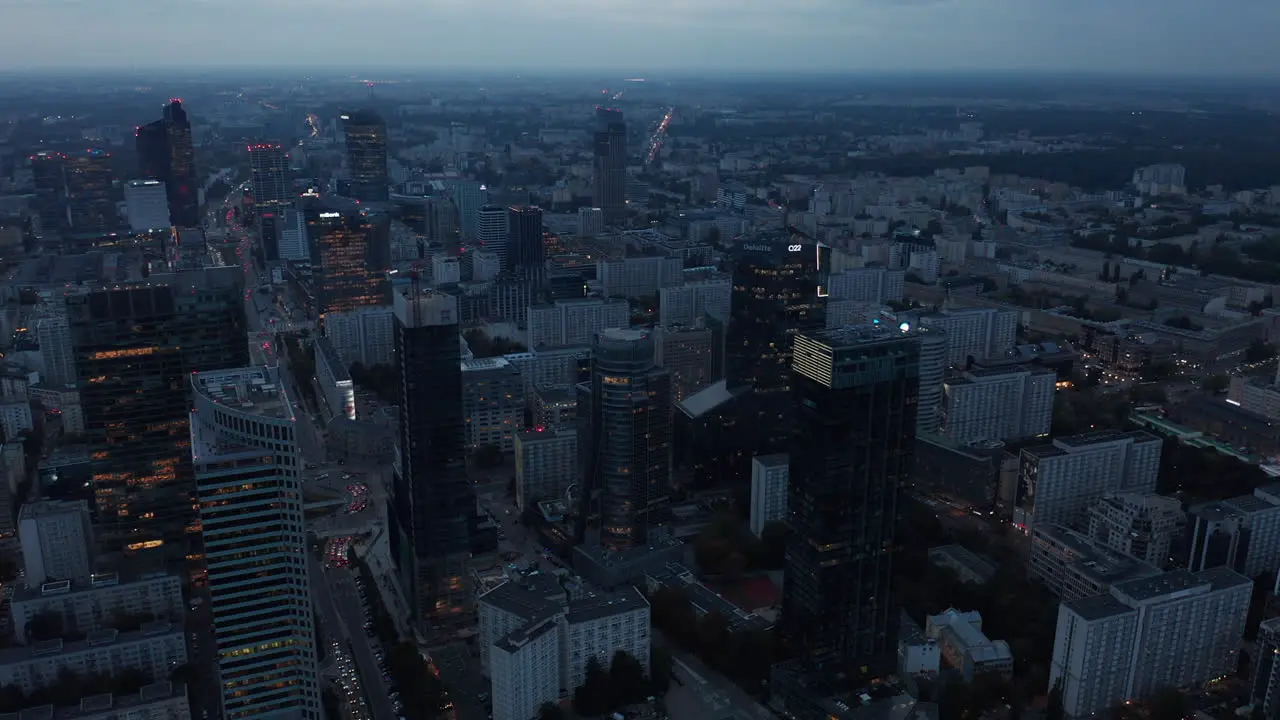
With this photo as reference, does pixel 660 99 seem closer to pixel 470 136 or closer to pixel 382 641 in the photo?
pixel 470 136

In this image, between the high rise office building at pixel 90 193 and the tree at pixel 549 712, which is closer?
the tree at pixel 549 712

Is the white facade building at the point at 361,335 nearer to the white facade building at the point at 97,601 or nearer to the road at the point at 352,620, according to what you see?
the road at the point at 352,620

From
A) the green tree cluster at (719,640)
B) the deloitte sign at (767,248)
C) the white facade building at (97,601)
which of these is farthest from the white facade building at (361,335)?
the green tree cluster at (719,640)

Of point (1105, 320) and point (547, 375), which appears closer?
point (547, 375)

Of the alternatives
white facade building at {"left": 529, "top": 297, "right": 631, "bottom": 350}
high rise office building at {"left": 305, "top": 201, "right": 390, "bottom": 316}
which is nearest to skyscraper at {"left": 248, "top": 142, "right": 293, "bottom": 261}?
high rise office building at {"left": 305, "top": 201, "right": 390, "bottom": 316}

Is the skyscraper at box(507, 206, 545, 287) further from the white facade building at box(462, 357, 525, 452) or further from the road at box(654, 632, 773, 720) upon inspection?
the road at box(654, 632, 773, 720)

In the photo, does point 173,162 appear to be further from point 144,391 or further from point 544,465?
point 544,465

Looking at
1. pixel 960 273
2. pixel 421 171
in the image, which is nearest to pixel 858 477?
pixel 960 273
